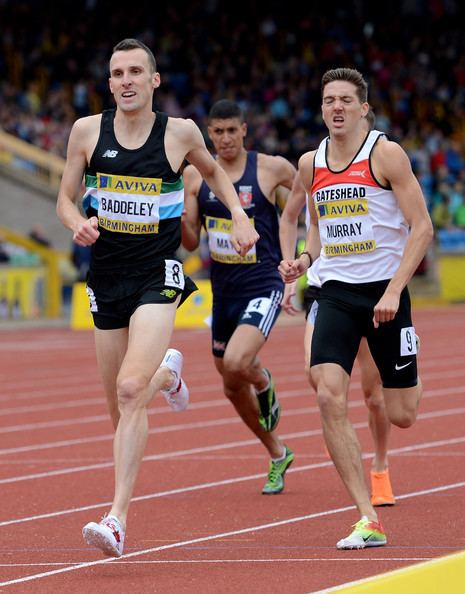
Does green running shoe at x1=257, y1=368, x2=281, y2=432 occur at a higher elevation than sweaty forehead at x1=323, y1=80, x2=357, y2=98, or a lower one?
lower

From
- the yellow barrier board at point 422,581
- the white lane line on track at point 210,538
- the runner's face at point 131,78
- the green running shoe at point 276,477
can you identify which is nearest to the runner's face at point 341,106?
the runner's face at point 131,78

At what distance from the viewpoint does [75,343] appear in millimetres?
21484

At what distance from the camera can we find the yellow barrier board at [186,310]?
2408cm

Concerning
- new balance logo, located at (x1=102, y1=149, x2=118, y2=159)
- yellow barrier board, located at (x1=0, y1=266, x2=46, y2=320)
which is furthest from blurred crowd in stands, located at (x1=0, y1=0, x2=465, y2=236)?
new balance logo, located at (x1=102, y1=149, x2=118, y2=159)

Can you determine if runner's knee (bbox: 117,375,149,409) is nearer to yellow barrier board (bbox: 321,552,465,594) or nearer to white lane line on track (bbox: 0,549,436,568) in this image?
white lane line on track (bbox: 0,549,436,568)

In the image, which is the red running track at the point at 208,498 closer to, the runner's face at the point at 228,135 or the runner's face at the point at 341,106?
the runner's face at the point at 341,106

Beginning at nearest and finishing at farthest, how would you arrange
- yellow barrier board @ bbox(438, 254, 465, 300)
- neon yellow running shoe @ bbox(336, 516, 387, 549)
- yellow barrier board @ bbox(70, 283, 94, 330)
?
1. neon yellow running shoe @ bbox(336, 516, 387, 549)
2. yellow barrier board @ bbox(70, 283, 94, 330)
3. yellow barrier board @ bbox(438, 254, 465, 300)

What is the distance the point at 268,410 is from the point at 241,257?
978 millimetres

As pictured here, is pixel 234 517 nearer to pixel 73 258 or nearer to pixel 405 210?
pixel 405 210

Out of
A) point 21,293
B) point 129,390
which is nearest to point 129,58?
point 129,390

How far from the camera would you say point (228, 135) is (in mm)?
9258

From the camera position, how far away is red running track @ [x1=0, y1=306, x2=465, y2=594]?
6160 millimetres

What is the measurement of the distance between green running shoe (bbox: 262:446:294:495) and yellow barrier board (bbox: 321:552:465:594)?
435cm

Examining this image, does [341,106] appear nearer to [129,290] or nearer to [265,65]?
[129,290]
